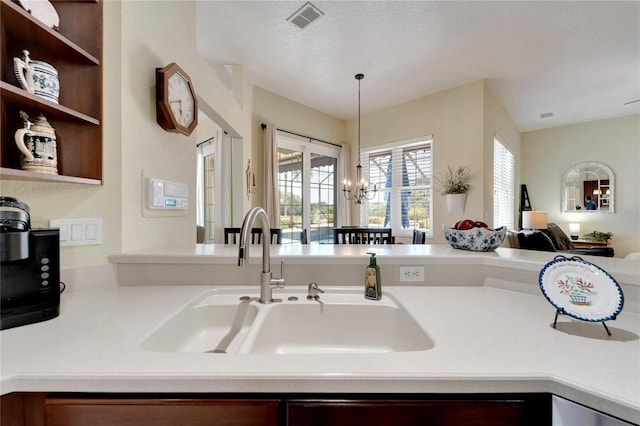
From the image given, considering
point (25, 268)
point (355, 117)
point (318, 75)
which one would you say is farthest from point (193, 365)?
point (355, 117)

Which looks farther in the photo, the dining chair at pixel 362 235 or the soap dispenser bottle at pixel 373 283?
the dining chair at pixel 362 235

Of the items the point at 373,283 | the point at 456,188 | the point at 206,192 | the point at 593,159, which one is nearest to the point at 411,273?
the point at 373,283

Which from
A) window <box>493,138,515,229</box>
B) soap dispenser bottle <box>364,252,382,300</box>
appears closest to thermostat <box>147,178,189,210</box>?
soap dispenser bottle <box>364,252,382,300</box>

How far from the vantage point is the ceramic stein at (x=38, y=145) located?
0.86m

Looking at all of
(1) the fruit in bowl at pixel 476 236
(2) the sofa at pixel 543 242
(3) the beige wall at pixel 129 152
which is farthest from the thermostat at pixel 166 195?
(2) the sofa at pixel 543 242

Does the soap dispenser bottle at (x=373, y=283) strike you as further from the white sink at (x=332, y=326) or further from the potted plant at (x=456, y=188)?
the potted plant at (x=456, y=188)

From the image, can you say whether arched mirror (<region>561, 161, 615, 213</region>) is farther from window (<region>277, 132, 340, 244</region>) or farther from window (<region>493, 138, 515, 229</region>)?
window (<region>277, 132, 340, 244</region>)

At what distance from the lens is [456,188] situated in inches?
145

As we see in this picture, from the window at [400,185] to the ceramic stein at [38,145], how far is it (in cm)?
419

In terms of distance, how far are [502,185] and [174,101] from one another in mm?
5011

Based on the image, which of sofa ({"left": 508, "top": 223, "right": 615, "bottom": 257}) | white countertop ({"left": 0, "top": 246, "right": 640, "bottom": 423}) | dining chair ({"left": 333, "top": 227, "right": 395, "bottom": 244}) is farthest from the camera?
sofa ({"left": 508, "top": 223, "right": 615, "bottom": 257})

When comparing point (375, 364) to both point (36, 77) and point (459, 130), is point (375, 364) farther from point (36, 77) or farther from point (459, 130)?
point (459, 130)

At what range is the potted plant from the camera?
144 inches

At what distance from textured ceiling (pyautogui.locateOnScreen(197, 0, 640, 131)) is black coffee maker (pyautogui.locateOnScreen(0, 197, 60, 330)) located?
7.45 ft
